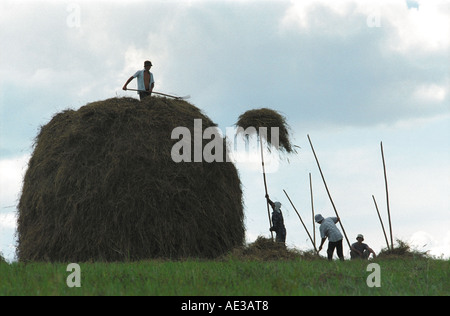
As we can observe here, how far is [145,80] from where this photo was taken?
13500 millimetres

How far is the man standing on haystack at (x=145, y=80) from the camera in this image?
13.5 meters

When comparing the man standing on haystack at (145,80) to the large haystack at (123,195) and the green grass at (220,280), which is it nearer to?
the large haystack at (123,195)

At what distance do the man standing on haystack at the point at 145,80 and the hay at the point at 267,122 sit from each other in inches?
106

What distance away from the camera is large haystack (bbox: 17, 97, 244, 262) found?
36.5 ft

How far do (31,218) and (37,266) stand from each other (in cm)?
301

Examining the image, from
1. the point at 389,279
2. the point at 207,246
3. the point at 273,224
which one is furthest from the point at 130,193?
the point at 389,279

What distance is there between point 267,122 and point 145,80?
358 cm

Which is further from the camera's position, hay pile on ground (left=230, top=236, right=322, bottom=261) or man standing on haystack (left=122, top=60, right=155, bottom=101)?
man standing on haystack (left=122, top=60, right=155, bottom=101)

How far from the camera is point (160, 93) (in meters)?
13.4

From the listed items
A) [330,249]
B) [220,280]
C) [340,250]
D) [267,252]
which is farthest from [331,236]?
[220,280]

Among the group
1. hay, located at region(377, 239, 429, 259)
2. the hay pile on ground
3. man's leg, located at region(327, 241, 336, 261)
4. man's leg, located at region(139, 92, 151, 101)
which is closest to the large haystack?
the hay pile on ground

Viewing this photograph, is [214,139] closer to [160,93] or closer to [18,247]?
[160,93]

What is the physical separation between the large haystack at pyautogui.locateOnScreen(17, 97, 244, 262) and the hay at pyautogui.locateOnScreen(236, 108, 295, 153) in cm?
178

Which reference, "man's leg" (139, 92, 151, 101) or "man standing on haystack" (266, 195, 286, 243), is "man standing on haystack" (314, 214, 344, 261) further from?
"man's leg" (139, 92, 151, 101)
